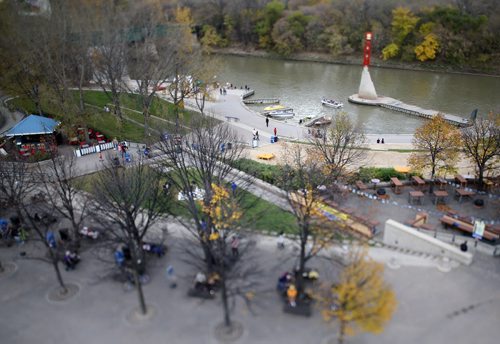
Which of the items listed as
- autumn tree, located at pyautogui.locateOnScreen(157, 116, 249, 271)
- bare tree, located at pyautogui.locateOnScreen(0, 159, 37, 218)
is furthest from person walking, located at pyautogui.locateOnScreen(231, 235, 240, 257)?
bare tree, located at pyautogui.locateOnScreen(0, 159, 37, 218)

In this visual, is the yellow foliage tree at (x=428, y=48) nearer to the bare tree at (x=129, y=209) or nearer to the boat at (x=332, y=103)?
the boat at (x=332, y=103)

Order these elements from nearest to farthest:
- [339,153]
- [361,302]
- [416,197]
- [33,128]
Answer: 1. [361,302]
2. [416,197]
3. [339,153]
4. [33,128]

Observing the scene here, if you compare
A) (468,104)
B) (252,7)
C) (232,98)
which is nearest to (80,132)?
Result: (232,98)

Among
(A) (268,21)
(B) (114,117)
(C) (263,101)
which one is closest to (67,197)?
(B) (114,117)

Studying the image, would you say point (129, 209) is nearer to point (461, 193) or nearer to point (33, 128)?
point (461, 193)

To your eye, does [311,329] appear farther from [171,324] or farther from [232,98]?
[232,98]

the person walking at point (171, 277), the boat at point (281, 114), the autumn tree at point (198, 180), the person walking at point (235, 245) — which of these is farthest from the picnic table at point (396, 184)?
the boat at point (281, 114)
